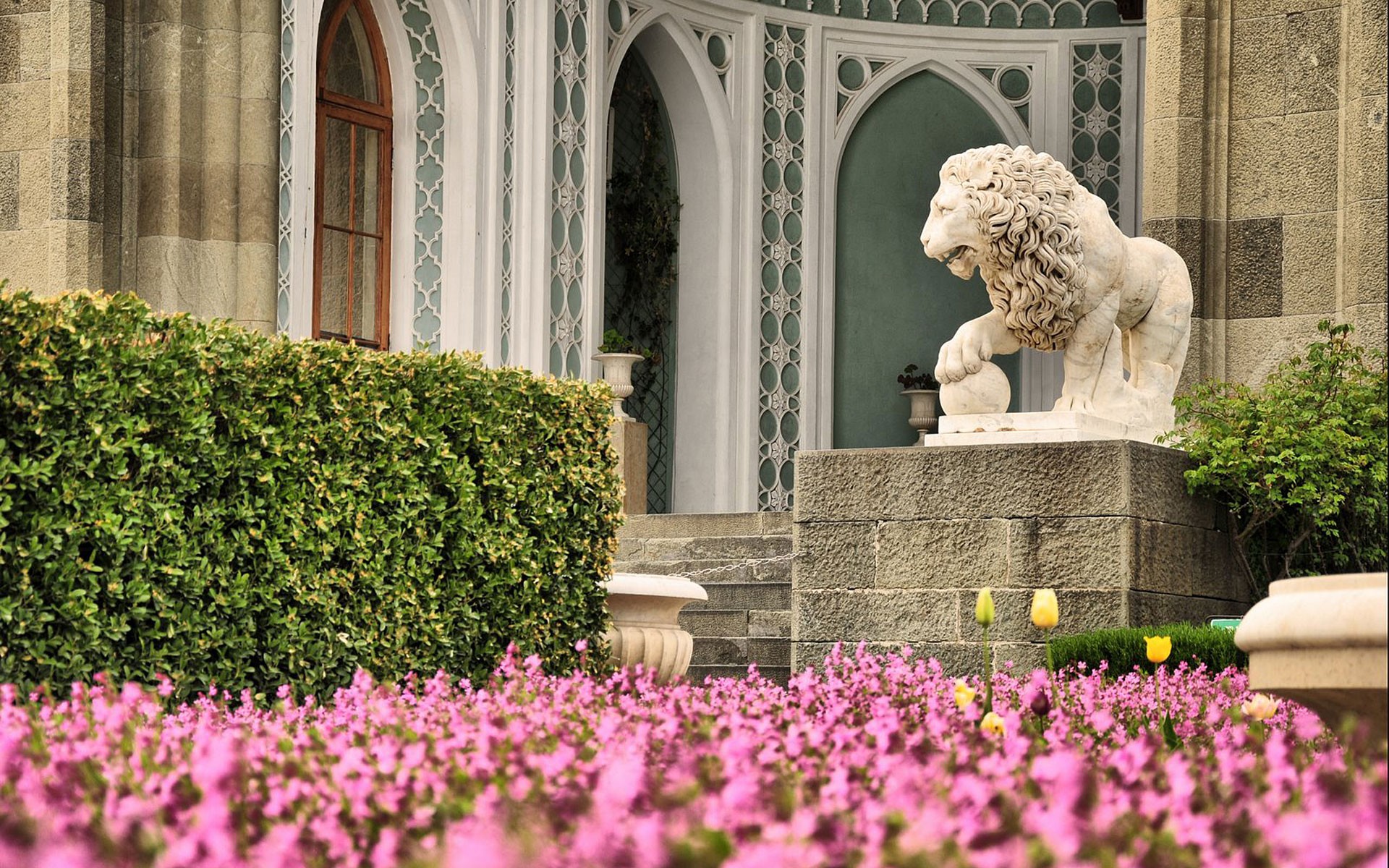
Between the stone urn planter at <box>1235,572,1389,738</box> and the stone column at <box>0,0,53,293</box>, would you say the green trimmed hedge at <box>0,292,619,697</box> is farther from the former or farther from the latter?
the stone column at <box>0,0,53,293</box>

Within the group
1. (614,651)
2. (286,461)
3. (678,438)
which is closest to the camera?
(286,461)

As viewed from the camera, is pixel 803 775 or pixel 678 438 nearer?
pixel 803 775

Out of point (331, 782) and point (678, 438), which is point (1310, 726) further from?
point (678, 438)

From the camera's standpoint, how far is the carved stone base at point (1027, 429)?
745 cm

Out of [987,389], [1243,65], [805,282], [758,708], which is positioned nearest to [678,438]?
[805,282]

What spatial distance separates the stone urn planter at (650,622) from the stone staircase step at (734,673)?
2.10m

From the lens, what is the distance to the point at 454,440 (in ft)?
21.5

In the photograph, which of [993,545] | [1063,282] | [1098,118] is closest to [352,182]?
[1098,118]

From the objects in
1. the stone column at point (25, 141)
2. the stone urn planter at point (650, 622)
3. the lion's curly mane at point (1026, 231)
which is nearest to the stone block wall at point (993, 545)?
the stone urn planter at point (650, 622)

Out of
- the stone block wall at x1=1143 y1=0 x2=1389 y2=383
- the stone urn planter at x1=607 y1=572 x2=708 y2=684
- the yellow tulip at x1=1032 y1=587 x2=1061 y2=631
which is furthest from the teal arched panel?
the yellow tulip at x1=1032 y1=587 x2=1061 y2=631

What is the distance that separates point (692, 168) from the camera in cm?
1441

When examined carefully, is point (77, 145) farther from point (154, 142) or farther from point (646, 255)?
point (646, 255)

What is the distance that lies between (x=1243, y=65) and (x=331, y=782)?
337 inches

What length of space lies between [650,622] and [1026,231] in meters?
2.16
